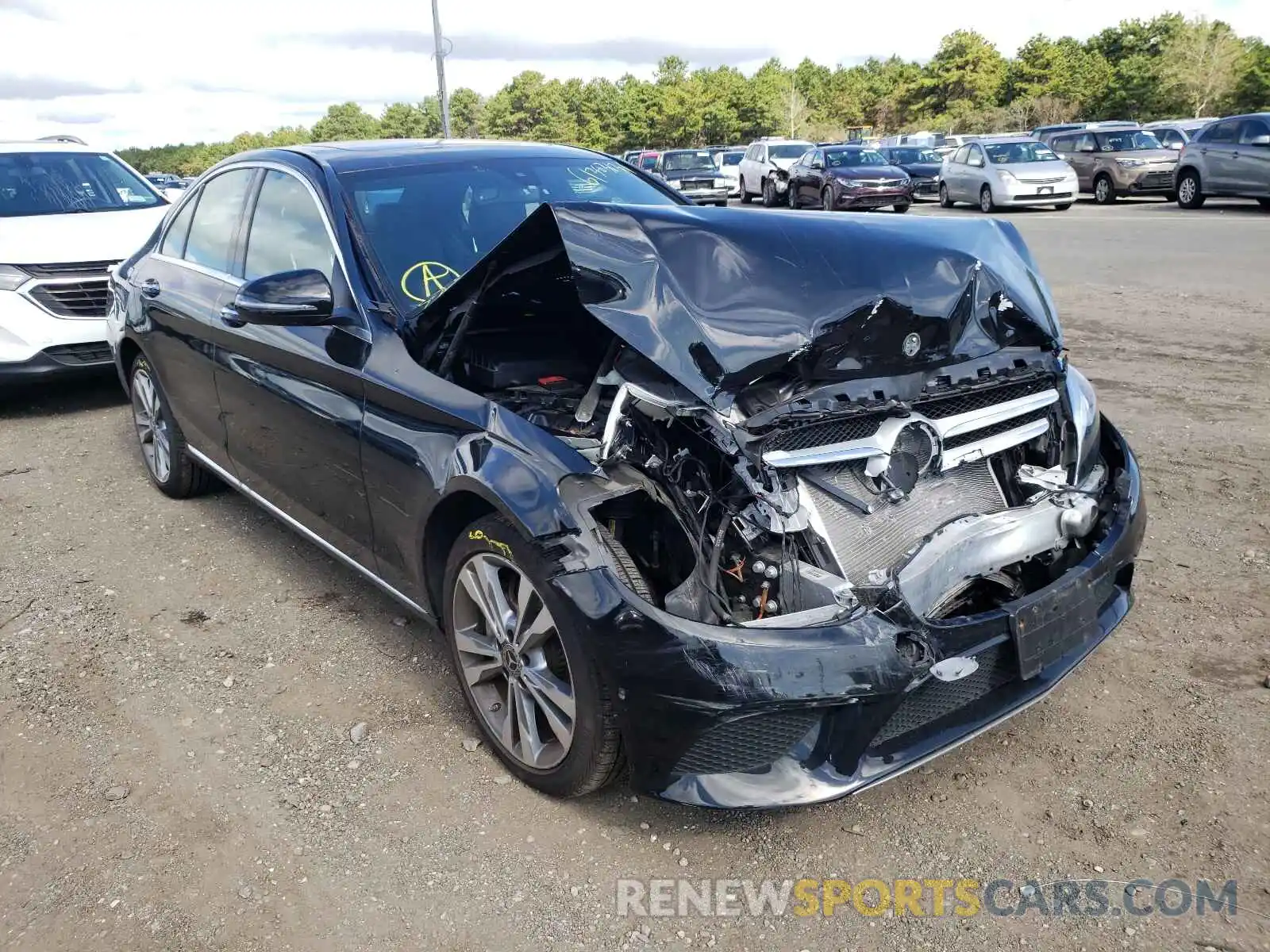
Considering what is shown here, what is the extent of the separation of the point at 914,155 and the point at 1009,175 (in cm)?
821

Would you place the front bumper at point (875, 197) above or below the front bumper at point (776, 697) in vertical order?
below

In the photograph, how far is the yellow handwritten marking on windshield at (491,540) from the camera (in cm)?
273

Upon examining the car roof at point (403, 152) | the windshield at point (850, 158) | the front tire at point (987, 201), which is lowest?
the front tire at point (987, 201)

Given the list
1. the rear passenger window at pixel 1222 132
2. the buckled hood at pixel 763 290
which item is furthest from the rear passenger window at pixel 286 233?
the rear passenger window at pixel 1222 132

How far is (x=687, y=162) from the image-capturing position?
82.9 ft

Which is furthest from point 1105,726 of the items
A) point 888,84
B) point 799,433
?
point 888,84

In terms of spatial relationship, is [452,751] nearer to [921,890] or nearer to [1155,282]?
[921,890]

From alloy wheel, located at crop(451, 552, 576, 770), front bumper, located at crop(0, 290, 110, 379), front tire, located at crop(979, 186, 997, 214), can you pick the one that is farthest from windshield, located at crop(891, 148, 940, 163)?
alloy wheel, located at crop(451, 552, 576, 770)

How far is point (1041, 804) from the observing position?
2787 mm

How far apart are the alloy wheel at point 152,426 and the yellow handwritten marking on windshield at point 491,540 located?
3.02 meters

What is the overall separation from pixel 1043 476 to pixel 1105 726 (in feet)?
2.62

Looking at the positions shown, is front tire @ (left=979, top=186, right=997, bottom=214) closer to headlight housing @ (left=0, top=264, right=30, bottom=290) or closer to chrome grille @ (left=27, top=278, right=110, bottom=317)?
chrome grille @ (left=27, top=278, right=110, bottom=317)

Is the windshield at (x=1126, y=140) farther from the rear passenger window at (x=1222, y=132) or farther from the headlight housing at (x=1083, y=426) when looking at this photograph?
the headlight housing at (x=1083, y=426)

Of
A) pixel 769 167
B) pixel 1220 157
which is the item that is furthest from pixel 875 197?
pixel 1220 157
